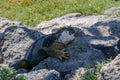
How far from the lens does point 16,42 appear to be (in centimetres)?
1138

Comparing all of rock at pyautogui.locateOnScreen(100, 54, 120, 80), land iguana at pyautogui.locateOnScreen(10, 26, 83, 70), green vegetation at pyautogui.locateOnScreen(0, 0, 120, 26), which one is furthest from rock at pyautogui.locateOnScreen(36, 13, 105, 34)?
rock at pyautogui.locateOnScreen(100, 54, 120, 80)

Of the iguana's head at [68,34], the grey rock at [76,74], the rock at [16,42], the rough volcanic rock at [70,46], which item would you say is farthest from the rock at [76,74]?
the rock at [16,42]

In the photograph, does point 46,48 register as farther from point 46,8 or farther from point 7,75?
point 46,8

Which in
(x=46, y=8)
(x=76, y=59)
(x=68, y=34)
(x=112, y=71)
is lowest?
(x=46, y=8)

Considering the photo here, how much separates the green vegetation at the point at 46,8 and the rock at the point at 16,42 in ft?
24.0

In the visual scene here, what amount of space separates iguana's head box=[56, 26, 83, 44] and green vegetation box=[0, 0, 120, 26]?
8018 mm

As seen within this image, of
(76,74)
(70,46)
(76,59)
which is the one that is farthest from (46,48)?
(76,74)

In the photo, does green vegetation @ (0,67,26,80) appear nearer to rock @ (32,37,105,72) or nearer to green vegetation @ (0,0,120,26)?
rock @ (32,37,105,72)

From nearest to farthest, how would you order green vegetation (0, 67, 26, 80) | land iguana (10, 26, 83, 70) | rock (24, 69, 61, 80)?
1. green vegetation (0, 67, 26, 80)
2. rock (24, 69, 61, 80)
3. land iguana (10, 26, 83, 70)

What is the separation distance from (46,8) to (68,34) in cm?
1075

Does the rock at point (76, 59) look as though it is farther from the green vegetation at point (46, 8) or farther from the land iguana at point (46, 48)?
the green vegetation at point (46, 8)

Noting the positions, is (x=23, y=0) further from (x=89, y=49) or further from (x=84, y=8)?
(x=89, y=49)

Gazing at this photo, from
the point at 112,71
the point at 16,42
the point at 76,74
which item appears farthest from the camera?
the point at 16,42

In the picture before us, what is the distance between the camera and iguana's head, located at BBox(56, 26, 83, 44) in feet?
35.2
